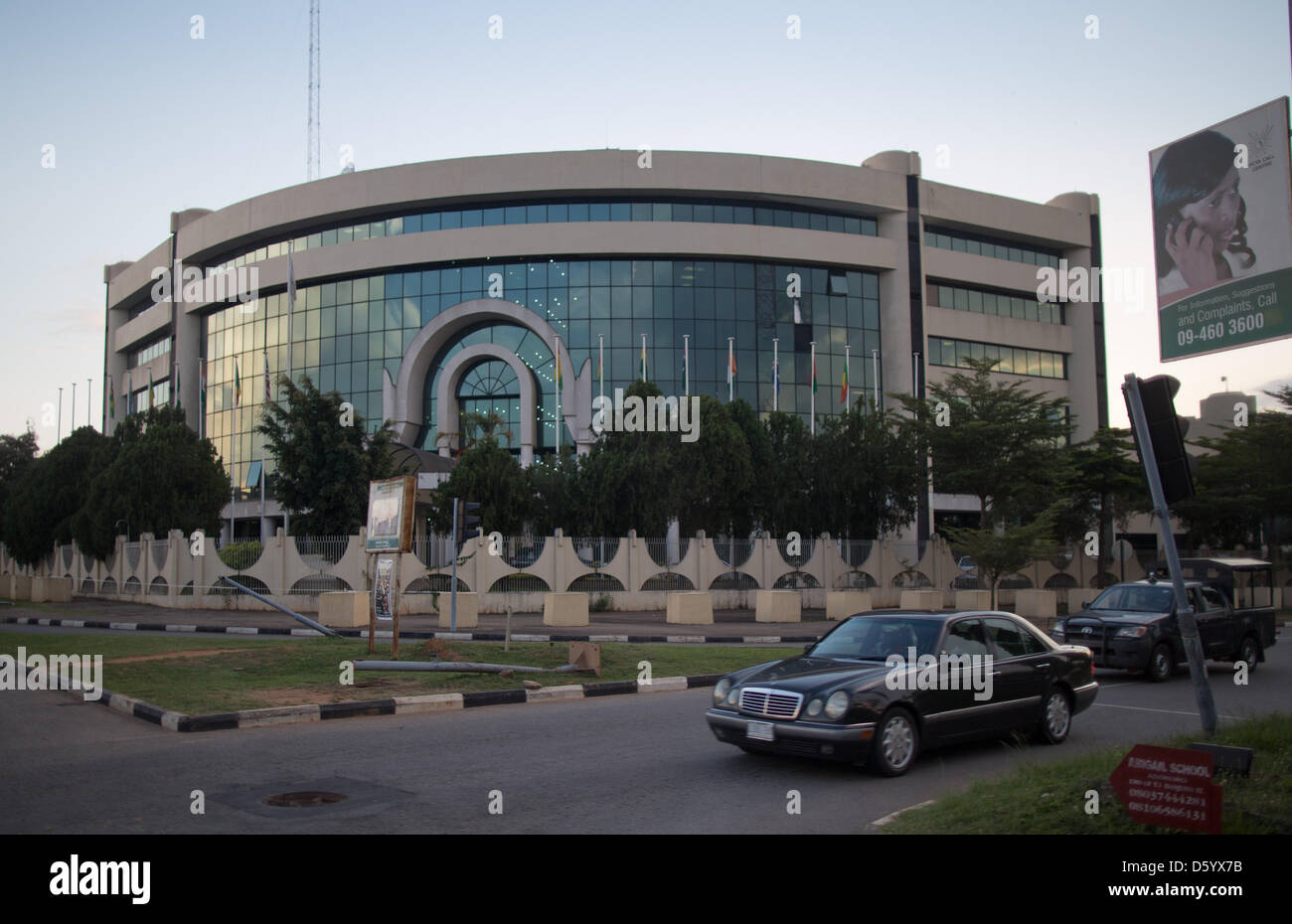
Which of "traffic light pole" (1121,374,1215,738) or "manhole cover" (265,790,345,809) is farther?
"traffic light pole" (1121,374,1215,738)

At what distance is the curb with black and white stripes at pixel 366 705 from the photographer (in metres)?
10.7

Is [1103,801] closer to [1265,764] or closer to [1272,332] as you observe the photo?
[1265,764]

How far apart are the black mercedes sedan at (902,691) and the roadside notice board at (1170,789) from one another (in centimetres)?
259

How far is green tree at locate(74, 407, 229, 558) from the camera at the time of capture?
3831cm

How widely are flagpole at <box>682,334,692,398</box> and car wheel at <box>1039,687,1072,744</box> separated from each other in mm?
42190

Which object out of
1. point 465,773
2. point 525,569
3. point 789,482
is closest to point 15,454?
point 525,569

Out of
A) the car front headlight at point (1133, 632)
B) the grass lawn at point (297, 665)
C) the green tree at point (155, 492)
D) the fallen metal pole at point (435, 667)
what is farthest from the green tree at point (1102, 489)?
the green tree at point (155, 492)

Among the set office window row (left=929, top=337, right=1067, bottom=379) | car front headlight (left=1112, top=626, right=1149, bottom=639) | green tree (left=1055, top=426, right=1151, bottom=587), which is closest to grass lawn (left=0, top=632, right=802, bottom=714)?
car front headlight (left=1112, top=626, right=1149, bottom=639)

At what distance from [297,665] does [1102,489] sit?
37839 mm

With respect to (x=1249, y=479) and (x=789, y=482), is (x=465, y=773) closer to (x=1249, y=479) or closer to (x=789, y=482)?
(x=789, y=482)

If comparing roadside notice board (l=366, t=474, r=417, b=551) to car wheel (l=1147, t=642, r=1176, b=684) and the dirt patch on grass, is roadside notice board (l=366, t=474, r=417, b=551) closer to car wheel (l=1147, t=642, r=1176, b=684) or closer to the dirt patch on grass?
the dirt patch on grass

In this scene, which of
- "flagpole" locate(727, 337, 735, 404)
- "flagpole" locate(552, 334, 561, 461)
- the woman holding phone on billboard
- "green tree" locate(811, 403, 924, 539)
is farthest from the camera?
"flagpole" locate(727, 337, 735, 404)

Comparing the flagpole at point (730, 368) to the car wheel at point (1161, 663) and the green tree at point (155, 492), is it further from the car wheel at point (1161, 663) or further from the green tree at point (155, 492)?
the car wheel at point (1161, 663)
